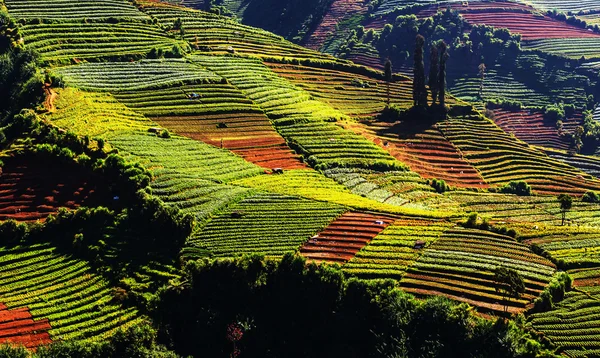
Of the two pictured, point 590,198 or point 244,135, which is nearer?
point 590,198

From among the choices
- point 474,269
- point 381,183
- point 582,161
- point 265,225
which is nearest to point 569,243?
point 474,269

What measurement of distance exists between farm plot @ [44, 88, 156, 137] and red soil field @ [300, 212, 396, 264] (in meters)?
40.1

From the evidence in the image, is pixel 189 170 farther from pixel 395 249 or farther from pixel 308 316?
pixel 395 249

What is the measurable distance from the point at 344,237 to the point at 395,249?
22.2 ft

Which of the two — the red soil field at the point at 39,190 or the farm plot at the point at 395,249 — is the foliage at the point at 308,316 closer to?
the farm plot at the point at 395,249

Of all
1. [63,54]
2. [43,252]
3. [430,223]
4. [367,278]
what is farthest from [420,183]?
[63,54]

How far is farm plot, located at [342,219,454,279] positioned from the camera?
235 ft

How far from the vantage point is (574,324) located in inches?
2410

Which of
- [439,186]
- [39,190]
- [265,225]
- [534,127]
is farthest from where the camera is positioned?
[534,127]

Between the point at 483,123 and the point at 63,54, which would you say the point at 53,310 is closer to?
the point at 63,54

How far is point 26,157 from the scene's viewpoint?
91375 millimetres

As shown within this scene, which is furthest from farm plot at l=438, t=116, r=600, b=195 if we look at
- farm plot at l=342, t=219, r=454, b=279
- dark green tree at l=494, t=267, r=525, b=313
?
dark green tree at l=494, t=267, r=525, b=313

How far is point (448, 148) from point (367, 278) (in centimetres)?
6152

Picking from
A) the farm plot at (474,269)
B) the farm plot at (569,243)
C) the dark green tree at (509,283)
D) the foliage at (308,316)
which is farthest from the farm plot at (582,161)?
the foliage at (308,316)
